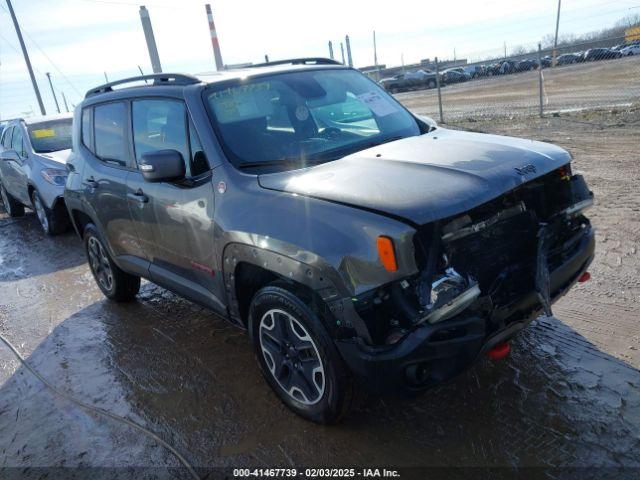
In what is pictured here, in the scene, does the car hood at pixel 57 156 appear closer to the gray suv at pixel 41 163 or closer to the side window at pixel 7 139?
the gray suv at pixel 41 163

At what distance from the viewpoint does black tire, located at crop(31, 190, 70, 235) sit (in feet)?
26.2

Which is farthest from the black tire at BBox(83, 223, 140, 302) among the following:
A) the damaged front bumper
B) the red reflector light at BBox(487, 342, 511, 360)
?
the red reflector light at BBox(487, 342, 511, 360)

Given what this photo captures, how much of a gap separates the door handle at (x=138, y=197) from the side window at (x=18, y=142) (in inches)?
224

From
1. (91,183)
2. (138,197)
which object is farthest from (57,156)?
(138,197)

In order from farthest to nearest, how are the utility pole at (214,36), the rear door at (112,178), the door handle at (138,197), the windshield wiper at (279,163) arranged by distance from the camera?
1. the utility pole at (214,36)
2. the rear door at (112,178)
3. the door handle at (138,197)
4. the windshield wiper at (279,163)

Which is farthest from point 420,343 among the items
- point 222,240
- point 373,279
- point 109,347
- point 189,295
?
point 109,347

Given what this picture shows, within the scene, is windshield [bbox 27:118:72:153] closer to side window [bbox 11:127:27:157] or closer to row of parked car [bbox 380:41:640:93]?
side window [bbox 11:127:27:157]

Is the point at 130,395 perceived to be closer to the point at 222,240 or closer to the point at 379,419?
the point at 222,240

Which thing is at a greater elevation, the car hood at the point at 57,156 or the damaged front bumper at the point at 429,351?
the car hood at the point at 57,156

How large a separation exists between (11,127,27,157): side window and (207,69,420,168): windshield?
21.8 feet

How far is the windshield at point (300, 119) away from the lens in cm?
326

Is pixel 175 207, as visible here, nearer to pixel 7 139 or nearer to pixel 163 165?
pixel 163 165

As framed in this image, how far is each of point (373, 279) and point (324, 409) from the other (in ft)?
3.02

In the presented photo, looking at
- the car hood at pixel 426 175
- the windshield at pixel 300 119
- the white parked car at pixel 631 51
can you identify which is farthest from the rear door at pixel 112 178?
the white parked car at pixel 631 51
